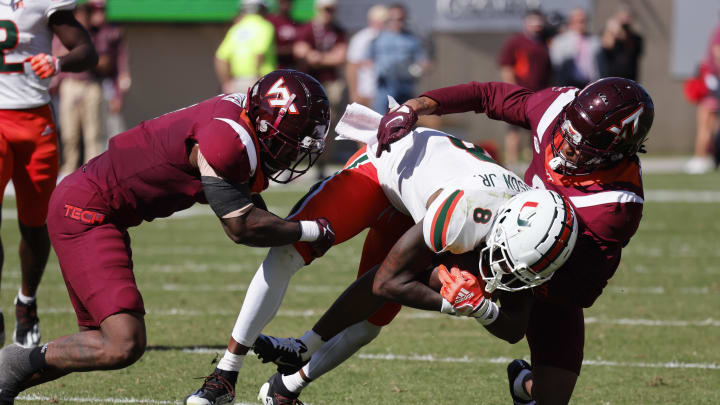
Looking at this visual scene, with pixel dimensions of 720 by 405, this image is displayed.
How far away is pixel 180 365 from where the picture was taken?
204 inches

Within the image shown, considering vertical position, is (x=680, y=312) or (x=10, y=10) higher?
(x=10, y=10)

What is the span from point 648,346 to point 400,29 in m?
7.32

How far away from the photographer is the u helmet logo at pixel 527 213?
3.83m

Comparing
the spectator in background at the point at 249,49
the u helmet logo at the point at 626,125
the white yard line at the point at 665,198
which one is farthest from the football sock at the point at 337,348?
the spectator in background at the point at 249,49

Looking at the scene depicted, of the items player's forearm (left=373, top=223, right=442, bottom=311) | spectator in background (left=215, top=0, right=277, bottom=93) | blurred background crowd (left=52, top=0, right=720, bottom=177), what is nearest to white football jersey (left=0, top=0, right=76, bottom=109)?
player's forearm (left=373, top=223, right=442, bottom=311)

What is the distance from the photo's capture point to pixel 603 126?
3.97 m

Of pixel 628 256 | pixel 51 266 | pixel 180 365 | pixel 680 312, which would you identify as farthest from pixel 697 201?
pixel 180 365

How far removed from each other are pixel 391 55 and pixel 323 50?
89cm

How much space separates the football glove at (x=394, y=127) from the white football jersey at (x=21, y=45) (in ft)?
7.36

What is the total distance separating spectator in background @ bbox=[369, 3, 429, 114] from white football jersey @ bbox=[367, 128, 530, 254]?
762cm

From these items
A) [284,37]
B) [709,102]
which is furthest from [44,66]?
[709,102]

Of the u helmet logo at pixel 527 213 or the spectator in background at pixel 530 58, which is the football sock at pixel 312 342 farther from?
the spectator in background at pixel 530 58

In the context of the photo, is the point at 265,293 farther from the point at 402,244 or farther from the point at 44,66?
the point at 44,66

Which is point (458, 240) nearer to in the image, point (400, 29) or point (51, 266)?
point (51, 266)
